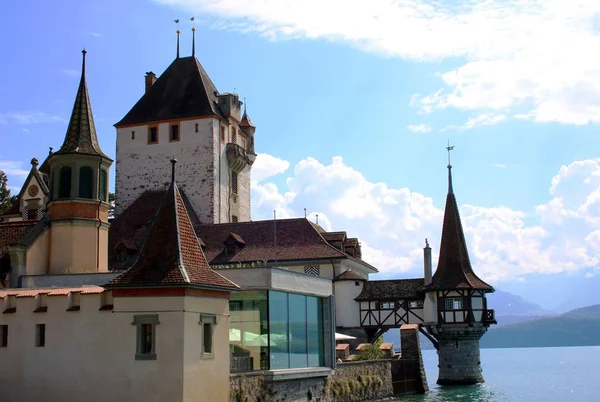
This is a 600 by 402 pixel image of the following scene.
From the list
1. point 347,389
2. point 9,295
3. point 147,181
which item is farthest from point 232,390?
point 147,181

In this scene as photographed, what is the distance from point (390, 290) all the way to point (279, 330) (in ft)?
86.0

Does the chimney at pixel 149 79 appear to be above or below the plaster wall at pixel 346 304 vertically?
above

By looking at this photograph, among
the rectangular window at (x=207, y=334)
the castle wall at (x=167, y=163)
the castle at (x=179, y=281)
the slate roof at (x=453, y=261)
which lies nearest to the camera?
the castle at (x=179, y=281)

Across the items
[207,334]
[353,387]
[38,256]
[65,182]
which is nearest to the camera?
[207,334]

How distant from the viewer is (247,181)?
67.9 meters

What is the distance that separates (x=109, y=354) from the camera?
25.0 m

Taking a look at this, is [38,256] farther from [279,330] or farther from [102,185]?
[279,330]

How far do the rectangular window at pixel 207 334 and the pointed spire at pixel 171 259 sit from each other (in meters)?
0.90

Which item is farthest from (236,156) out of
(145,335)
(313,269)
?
(145,335)

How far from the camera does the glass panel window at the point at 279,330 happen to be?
29562 millimetres

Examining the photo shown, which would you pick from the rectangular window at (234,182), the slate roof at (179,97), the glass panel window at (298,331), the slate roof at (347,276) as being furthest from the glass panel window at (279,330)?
the rectangular window at (234,182)

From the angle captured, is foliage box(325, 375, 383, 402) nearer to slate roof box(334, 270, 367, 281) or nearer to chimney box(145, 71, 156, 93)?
slate roof box(334, 270, 367, 281)

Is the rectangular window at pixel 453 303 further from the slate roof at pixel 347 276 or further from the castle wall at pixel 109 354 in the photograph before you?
the castle wall at pixel 109 354

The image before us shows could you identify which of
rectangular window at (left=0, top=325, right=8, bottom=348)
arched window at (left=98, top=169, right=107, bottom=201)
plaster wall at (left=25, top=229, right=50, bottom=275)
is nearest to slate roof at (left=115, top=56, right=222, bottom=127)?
arched window at (left=98, top=169, right=107, bottom=201)
